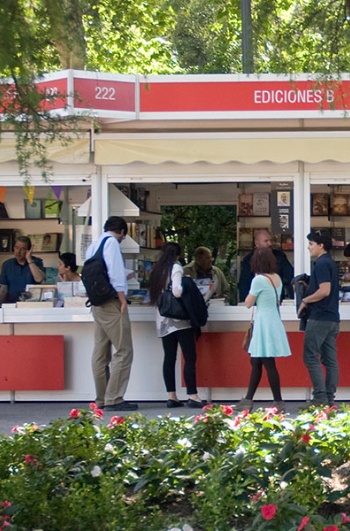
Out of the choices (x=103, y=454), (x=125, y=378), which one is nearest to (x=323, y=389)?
(x=125, y=378)

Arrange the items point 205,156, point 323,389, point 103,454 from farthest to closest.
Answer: point 205,156 < point 323,389 < point 103,454

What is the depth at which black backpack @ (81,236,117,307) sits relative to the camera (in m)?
11.0

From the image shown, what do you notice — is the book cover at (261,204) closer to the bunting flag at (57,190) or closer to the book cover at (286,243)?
the book cover at (286,243)

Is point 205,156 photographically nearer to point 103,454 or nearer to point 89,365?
point 89,365

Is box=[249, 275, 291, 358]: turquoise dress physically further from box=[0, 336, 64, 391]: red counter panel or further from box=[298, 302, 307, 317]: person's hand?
box=[0, 336, 64, 391]: red counter panel

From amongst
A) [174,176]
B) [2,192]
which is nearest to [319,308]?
[174,176]

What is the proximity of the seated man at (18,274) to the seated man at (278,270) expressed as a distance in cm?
235

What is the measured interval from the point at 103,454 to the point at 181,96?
218 inches

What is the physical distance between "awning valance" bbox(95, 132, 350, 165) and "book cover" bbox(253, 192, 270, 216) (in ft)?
8.05

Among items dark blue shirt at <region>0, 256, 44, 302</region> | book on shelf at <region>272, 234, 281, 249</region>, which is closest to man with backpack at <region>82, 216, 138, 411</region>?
dark blue shirt at <region>0, 256, 44, 302</region>

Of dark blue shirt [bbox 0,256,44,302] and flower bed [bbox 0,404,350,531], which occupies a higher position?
dark blue shirt [bbox 0,256,44,302]

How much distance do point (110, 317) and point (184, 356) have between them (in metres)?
0.92

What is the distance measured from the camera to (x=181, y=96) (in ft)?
37.7

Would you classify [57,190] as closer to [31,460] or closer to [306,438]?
[31,460]
